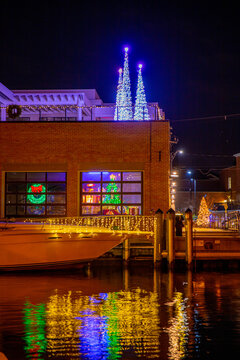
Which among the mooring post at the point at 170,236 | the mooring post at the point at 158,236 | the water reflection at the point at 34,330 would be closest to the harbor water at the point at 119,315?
the water reflection at the point at 34,330

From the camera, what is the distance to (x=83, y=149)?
2594cm

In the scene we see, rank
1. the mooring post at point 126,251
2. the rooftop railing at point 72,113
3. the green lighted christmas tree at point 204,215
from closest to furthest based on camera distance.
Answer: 1. the mooring post at point 126,251
2. the green lighted christmas tree at point 204,215
3. the rooftop railing at point 72,113

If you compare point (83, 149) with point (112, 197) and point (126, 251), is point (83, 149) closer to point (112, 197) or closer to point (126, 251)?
point (112, 197)

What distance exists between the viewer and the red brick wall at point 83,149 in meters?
25.7

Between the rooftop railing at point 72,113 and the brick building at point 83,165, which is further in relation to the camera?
the rooftop railing at point 72,113

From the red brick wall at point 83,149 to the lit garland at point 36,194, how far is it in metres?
1.09

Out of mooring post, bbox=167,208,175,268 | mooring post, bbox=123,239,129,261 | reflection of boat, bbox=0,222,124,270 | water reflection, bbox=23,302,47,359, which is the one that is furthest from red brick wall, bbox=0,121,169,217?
water reflection, bbox=23,302,47,359

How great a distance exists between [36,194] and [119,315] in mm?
15257

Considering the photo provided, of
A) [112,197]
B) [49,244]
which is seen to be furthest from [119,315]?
[112,197]

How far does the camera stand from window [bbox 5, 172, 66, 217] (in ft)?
85.6

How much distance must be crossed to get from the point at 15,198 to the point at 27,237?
327 inches

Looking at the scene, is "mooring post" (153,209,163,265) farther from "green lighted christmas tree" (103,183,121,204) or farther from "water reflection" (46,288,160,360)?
"green lighted christmas tree" (103,183,121,204)

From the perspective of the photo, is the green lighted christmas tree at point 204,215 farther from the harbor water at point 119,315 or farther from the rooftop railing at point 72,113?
the harbor water at point 119,315

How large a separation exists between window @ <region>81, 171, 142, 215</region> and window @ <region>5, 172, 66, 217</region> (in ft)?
4.51
